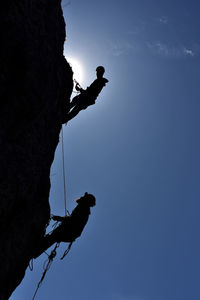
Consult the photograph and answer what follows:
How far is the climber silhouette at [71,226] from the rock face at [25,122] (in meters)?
0.45

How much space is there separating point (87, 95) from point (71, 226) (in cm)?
583

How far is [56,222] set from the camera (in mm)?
9797

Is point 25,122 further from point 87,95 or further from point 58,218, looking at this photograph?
point 87,95

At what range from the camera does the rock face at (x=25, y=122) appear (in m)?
6.20

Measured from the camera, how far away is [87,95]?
11953 millimetres

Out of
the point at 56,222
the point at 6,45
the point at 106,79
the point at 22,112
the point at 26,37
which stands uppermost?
the point at 106,79

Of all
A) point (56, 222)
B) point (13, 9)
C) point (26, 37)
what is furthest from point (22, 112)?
point (56, 222)

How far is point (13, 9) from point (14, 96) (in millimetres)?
2066

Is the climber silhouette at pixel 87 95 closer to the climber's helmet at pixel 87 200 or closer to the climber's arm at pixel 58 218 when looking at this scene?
the climber's helmet at pixel 87 200

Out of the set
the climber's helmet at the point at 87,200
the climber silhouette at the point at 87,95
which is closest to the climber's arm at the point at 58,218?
the climber's helmet at the point at 87,200

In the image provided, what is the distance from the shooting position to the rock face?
6203mm

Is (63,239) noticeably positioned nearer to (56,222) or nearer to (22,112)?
(56,222)

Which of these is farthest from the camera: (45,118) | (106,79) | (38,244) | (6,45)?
(106,79)

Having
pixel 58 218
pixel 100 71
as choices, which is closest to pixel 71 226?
pixel 58 218
